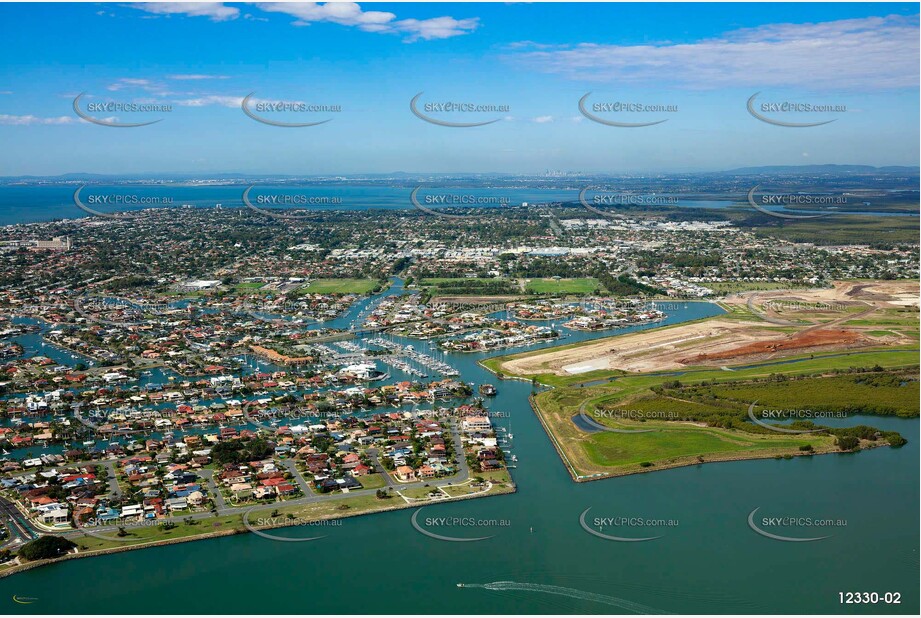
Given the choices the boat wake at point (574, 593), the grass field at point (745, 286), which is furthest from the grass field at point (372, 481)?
the grass field at point (745, 286)

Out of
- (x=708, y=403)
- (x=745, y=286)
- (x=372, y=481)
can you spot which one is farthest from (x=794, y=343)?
(x=372, y=481)

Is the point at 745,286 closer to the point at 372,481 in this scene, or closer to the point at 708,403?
the point at 708,403

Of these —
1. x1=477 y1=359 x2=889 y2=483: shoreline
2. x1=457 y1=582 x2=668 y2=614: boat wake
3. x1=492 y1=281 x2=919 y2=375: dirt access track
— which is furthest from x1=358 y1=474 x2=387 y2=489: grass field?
x1=492 y1=281 x2=919 y2=375: dirt access track

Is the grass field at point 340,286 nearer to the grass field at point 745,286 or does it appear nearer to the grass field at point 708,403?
the grass field at point 708,403

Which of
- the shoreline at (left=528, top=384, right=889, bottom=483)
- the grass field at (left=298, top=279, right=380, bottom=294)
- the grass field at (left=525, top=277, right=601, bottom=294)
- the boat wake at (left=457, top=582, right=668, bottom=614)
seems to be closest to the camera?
the boat wake at (left=457, top=582, right=668, bottom=614)

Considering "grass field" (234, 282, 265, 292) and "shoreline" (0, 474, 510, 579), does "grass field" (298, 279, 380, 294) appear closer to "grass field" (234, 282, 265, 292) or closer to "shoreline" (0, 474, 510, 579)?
"grass field" (234, 282, 265, 292)

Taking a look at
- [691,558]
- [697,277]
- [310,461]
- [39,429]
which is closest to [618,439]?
[691,558]
